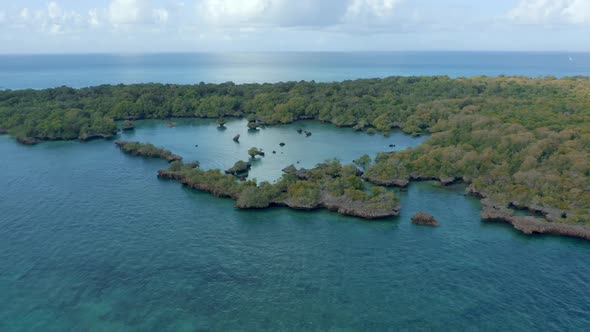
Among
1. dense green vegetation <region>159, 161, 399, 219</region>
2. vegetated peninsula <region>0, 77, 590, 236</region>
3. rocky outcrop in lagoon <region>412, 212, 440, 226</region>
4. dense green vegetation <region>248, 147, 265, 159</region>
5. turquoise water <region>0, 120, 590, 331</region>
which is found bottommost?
turquoise water <region>0, 120, 590, 331</region>

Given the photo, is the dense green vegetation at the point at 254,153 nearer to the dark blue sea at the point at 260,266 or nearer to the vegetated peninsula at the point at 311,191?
the vegetated peninsula at the point at 311,191

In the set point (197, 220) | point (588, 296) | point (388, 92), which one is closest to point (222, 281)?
point (197, 220)

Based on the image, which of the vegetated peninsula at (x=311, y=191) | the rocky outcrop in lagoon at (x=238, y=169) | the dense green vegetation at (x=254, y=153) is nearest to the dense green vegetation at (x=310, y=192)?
the vegetated peninsula at (x=311, y=191)

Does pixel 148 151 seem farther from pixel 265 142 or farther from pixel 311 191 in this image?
→ pixel 311 191

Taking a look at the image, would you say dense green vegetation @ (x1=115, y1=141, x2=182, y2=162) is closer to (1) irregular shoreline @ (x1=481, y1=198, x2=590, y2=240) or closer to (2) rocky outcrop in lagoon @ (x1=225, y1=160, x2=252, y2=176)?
(2) rocky outcrop in lagoon @ (x1=225, y1=160, x2=252, y2=176)

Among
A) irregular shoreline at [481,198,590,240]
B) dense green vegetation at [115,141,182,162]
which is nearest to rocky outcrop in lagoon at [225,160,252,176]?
dense green vegetation at [115,141,182,162]

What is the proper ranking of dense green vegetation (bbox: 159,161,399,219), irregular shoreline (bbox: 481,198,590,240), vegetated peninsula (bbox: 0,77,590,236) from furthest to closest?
vegetated peninsula (bbox: 0,77,590,236)
dense green vegetation (bbox: 159,161,399,219)
irregular shoreline (bbox: 481,198,590,240)
